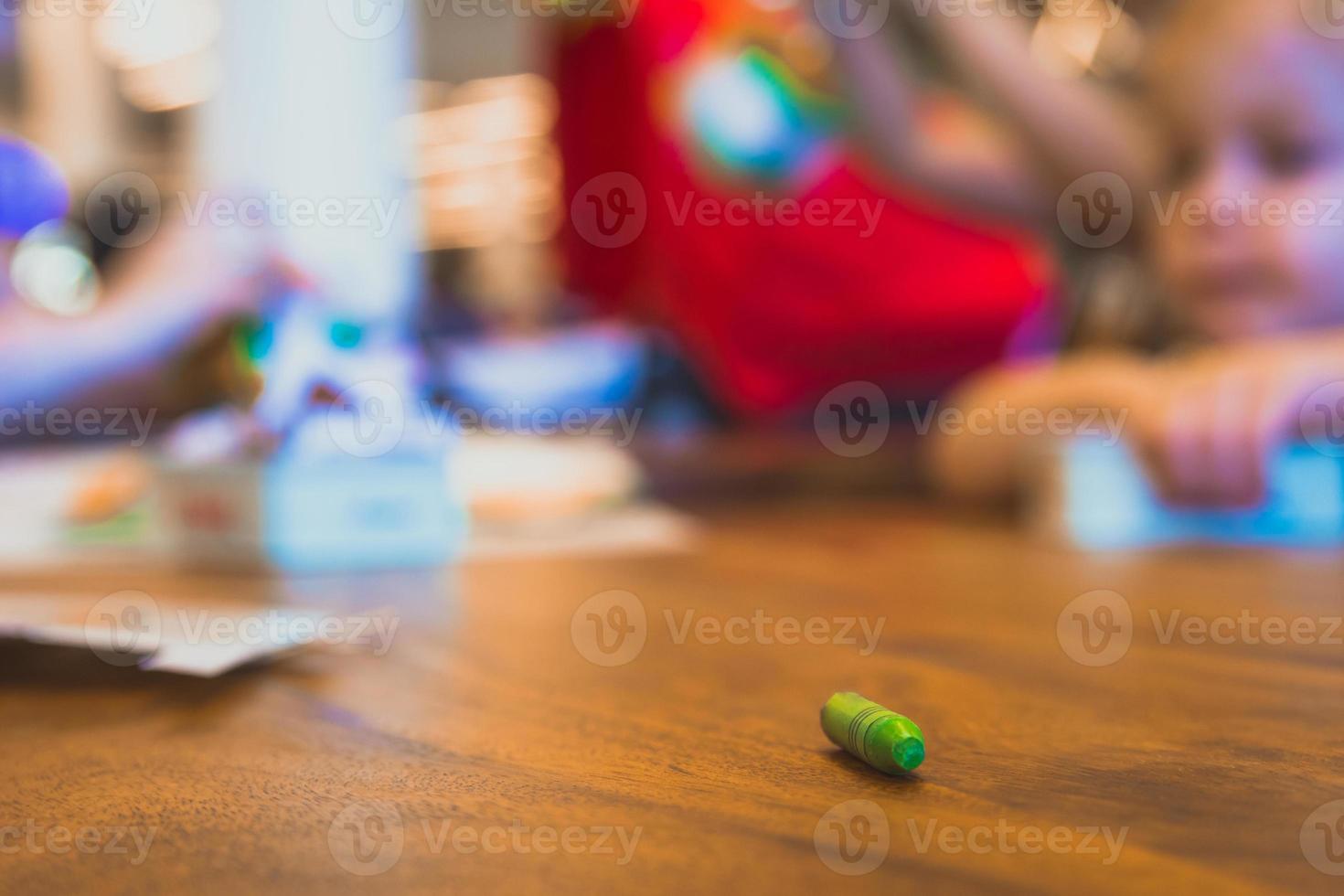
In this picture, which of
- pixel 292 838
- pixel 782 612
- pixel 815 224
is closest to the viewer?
pixel 292 838

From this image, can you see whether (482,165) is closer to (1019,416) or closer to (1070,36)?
(1070,36)

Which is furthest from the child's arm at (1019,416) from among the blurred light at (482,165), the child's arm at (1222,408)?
the blurred light at (482,165)

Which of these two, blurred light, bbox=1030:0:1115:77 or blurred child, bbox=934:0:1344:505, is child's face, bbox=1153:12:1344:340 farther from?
blurred light, bbox=1030:0:1115:77

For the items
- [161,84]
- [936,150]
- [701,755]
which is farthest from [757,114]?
[161,84]

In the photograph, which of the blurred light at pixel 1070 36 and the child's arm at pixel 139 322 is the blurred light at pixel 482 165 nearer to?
the blurred light at pixel 1070 36

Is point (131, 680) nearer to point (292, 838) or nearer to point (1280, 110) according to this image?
point (292, 838)

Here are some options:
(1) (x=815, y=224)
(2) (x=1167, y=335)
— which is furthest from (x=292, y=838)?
(1) (x=815, y=224)
